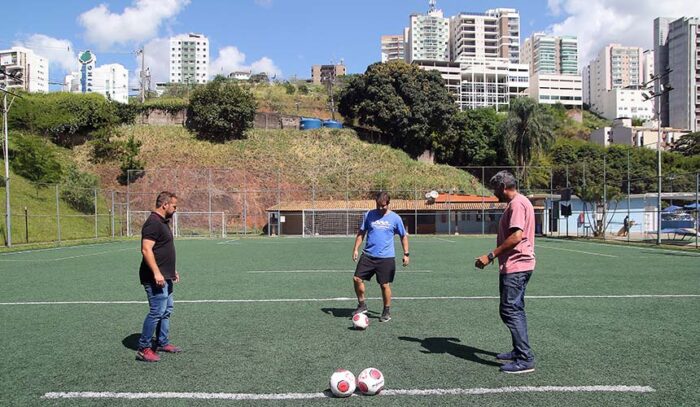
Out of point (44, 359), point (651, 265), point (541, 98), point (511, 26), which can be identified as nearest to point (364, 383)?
point (44, 359)

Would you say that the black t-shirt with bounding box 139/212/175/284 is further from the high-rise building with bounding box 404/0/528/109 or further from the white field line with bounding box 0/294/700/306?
the high-rise building with bounding box 404/0/528/109

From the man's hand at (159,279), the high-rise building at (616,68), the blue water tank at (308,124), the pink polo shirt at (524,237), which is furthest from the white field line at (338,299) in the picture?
the high-rise building at (616,68)

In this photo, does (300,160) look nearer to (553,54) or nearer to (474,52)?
(474,52)

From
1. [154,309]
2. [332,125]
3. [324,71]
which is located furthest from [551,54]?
[154,309]

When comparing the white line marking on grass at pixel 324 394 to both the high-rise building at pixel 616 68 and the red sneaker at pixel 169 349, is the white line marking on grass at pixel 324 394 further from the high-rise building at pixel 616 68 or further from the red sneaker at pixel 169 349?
the high-rise building at pixel 616 68

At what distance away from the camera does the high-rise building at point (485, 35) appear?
156500mm

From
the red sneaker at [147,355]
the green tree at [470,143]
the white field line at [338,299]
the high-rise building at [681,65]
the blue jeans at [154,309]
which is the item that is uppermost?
the high-rise building at [681,65]

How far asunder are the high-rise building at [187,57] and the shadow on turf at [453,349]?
187 meters

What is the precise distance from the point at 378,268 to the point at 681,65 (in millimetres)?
118557

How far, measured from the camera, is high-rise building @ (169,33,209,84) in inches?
7205

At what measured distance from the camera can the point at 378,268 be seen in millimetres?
7855

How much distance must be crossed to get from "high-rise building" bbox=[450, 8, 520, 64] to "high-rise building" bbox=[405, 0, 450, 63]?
6744 millimetres

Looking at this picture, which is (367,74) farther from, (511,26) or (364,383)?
(511,26)

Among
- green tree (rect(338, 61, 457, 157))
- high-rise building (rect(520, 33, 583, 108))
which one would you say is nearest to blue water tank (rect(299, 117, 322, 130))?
green tree (rect(338, 61, 457, 157))
